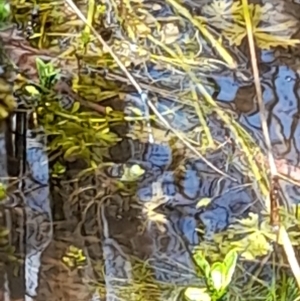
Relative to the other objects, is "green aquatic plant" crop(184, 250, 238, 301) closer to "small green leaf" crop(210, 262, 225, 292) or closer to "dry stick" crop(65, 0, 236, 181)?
"small green leaf" crop(210, 262, 225, 292)

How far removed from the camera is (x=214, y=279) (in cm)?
66

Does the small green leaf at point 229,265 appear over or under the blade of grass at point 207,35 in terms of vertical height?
under

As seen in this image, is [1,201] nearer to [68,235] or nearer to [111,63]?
[68,235]

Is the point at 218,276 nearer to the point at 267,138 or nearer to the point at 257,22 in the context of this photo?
the point at 267,138

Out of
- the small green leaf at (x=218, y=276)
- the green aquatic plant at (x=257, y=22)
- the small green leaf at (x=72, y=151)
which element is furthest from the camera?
the green aquatic plant at (x=257, y=22)

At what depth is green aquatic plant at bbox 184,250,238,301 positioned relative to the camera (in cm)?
65

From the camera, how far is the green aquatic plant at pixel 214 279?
65 cm

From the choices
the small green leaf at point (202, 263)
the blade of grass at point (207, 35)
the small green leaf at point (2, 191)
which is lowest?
the small green leaf at point (202, 263)

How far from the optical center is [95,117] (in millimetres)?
816

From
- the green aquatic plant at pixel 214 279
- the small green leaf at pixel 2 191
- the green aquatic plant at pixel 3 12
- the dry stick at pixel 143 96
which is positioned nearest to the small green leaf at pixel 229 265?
the green aquatic plant at pixel 214 279

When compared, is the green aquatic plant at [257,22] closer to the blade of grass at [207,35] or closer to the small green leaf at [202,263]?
the blade of grass at [207,35]

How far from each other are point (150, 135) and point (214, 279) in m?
0.21

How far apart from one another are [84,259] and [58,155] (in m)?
0.13

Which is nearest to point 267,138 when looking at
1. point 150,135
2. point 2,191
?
point 150,135
